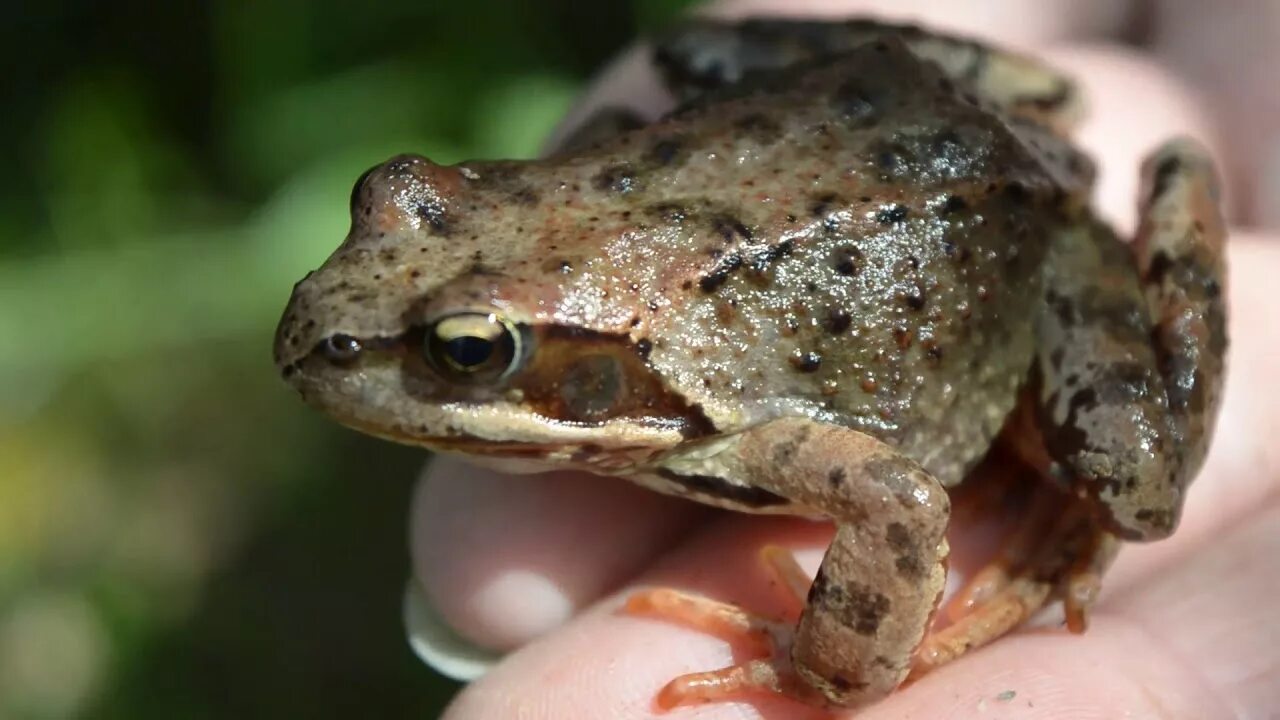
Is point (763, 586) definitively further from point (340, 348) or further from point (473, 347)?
point (340, 348)

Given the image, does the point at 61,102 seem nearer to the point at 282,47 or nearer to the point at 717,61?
the point at 282,47

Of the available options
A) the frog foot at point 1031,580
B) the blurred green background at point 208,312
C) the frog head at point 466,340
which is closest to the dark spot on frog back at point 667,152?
the frog head at point 466,340

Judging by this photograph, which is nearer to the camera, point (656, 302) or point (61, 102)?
point (656, 302)

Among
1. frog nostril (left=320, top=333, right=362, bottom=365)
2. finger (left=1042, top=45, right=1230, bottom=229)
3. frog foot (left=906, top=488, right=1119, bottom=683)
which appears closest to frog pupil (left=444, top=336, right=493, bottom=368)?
frog nostril (left=320, top=333, right=362, bottom=365)

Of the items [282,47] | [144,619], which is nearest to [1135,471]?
[144,619]

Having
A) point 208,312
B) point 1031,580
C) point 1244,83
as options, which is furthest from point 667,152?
point 208,312

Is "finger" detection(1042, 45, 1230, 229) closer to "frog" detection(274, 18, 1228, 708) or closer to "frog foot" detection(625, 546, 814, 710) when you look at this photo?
"frog" detection(274, 18, 1228, 708)
